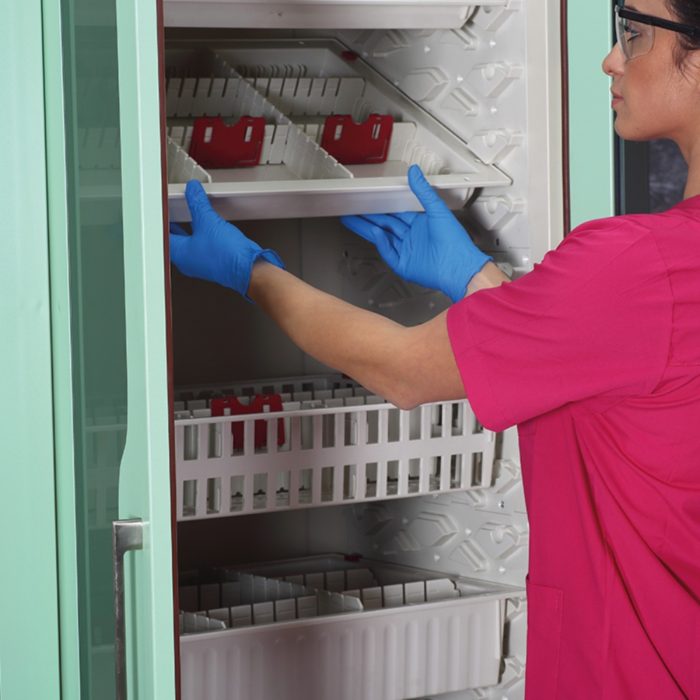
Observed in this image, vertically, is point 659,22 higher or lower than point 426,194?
higher

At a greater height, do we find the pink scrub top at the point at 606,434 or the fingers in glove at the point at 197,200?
the fingers in glove at the point at 197,200

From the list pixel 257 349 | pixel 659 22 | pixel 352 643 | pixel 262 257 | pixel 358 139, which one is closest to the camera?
pixel 659 22

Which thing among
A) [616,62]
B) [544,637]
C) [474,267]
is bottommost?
[544,637]

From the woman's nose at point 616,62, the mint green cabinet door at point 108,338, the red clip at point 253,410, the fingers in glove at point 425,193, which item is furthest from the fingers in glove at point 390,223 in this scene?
the mint green cabinet door at point 108,338

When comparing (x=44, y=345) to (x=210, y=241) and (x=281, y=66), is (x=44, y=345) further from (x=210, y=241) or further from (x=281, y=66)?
(x=281, y=66)

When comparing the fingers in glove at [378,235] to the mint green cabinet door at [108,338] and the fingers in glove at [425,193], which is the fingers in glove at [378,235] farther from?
the mint green cabinet door at [108,338]

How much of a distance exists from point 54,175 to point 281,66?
86 centimetres

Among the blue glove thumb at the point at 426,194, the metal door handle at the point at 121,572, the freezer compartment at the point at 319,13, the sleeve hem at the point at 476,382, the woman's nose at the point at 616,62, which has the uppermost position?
the freezer compartment at the point at 319,13

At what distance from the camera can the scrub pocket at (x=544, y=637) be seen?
1.42 metres

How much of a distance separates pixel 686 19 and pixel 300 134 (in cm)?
80

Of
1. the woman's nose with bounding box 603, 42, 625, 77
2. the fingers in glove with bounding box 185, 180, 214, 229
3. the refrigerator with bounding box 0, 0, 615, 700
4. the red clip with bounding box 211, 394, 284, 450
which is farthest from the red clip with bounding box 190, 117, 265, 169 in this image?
the woman's nose with bounding box 603, 42, 625, 77

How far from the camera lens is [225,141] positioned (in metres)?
1.93

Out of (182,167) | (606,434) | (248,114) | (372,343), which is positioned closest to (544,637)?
(606,434)

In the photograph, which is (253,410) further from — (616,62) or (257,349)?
(616,62)
